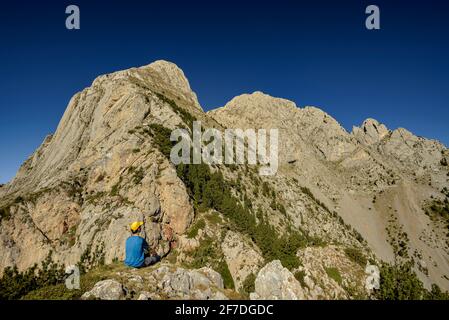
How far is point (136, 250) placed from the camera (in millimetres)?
20484

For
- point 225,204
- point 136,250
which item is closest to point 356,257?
point 225,204

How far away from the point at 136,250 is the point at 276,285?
20680 millimetres

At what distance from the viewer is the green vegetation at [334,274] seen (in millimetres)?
48875

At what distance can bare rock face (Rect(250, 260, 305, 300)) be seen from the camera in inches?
1384

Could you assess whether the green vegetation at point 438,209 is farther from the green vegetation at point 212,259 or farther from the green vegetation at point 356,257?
the green vegetation at point 212,259

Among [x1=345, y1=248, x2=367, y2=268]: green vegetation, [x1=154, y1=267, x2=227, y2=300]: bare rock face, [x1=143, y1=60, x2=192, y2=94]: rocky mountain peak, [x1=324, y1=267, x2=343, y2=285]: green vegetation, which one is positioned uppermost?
[x1=143, y1=60, x2=192, y2=94]: rocky mountain peak

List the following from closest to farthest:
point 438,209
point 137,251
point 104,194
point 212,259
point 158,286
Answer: point 137,251
point 158,286
point 212,259
point 104,194
point 438,209

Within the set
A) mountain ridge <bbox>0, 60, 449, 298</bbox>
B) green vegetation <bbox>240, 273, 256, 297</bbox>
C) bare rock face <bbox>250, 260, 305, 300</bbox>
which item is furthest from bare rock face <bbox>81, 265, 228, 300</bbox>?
green vegetation <bbox>240, 273, 256, 297</bbox>

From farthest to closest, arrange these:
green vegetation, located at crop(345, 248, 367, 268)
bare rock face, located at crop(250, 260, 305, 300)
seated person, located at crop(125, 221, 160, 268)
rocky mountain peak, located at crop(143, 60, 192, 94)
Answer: rocky mountain peak, located at crop(143, 60, 192, 94)
green vegetation, located at crop(345, 248, 367, 268)
bare rock face, located at crop(250, 260, 305, 300)
seated person, located at crop(125, 221, 160, 268)

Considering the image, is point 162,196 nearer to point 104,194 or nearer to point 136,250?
point 104,194

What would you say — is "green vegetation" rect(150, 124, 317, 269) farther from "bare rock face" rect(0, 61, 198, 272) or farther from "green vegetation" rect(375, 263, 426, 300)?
"green vegetation" rect(375, 263, 426, 300)

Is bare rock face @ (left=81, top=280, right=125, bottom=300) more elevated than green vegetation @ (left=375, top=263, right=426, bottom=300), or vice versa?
bare rock face @ (left=81, top=280, right=125, bottom=300)

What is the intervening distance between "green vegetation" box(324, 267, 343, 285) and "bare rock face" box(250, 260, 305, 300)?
560 inches

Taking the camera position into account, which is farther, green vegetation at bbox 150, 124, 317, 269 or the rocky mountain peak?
the rocky mountain peak
